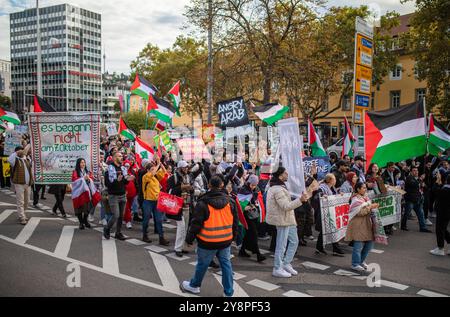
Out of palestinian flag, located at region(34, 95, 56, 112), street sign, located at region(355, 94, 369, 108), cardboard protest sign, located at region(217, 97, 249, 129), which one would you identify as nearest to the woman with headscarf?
cardboard protest sign, located at region(217, 97, 249, 129)

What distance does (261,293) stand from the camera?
5.61 metres

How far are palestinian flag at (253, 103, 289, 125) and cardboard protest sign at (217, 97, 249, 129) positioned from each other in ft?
6.44

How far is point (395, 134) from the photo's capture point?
8.70 m

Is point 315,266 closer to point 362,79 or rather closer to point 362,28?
point 362,79

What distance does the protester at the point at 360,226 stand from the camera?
645cm

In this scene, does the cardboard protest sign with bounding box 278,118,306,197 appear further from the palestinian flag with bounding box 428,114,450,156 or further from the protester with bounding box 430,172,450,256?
the palestinian flag with bounding box 428,114,450,156

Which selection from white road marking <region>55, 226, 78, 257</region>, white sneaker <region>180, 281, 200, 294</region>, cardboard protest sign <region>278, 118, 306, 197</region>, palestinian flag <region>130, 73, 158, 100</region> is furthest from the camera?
palestinian flag <region>130, 73, 158, 100</region>

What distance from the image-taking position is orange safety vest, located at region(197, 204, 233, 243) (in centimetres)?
512

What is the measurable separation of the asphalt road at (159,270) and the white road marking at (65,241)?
0.06 ft

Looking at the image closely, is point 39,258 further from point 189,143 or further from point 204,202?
point 189,143

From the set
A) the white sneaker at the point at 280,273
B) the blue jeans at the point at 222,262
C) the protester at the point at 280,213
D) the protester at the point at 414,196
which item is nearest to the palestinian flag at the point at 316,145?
the protester at the point at 414,196
